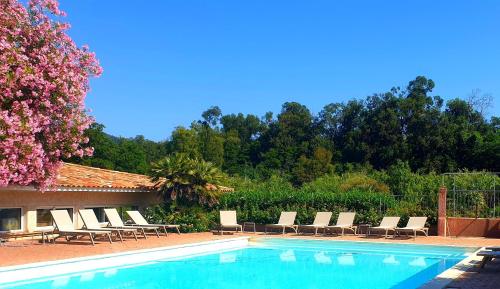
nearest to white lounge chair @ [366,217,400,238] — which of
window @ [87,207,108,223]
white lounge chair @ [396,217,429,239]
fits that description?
white lounge chair @ [396,217,429,239]

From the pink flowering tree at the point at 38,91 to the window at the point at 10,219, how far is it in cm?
454

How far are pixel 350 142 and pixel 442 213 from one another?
32.6m

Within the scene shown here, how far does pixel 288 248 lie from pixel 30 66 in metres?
10.7

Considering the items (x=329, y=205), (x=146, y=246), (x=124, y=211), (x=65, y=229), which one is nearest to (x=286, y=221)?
(x=329, y=205)

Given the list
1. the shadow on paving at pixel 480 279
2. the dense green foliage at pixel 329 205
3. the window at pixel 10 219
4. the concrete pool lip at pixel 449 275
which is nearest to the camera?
the concrete pool lip at pixel 449 275

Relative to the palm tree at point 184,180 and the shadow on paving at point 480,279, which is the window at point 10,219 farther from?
the shadow on paving at point 480,279

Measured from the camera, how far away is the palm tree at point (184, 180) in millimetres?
22797

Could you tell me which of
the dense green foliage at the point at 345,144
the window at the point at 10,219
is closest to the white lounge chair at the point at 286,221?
the dense green foliage at the point at 345,144

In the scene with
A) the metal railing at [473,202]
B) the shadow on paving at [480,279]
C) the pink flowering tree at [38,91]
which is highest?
the pink flowering tree at [38,91]

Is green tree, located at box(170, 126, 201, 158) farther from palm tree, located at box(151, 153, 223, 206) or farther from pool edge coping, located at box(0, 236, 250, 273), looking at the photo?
pool edge coping, located at box(0, 236, 250, 273)

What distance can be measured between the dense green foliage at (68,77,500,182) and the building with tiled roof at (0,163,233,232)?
Result: 2102 cm

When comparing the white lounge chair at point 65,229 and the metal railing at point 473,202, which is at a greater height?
the metal railing at point 473,202

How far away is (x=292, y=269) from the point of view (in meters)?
15.2

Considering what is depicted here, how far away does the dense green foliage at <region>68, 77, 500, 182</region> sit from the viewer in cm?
4656
